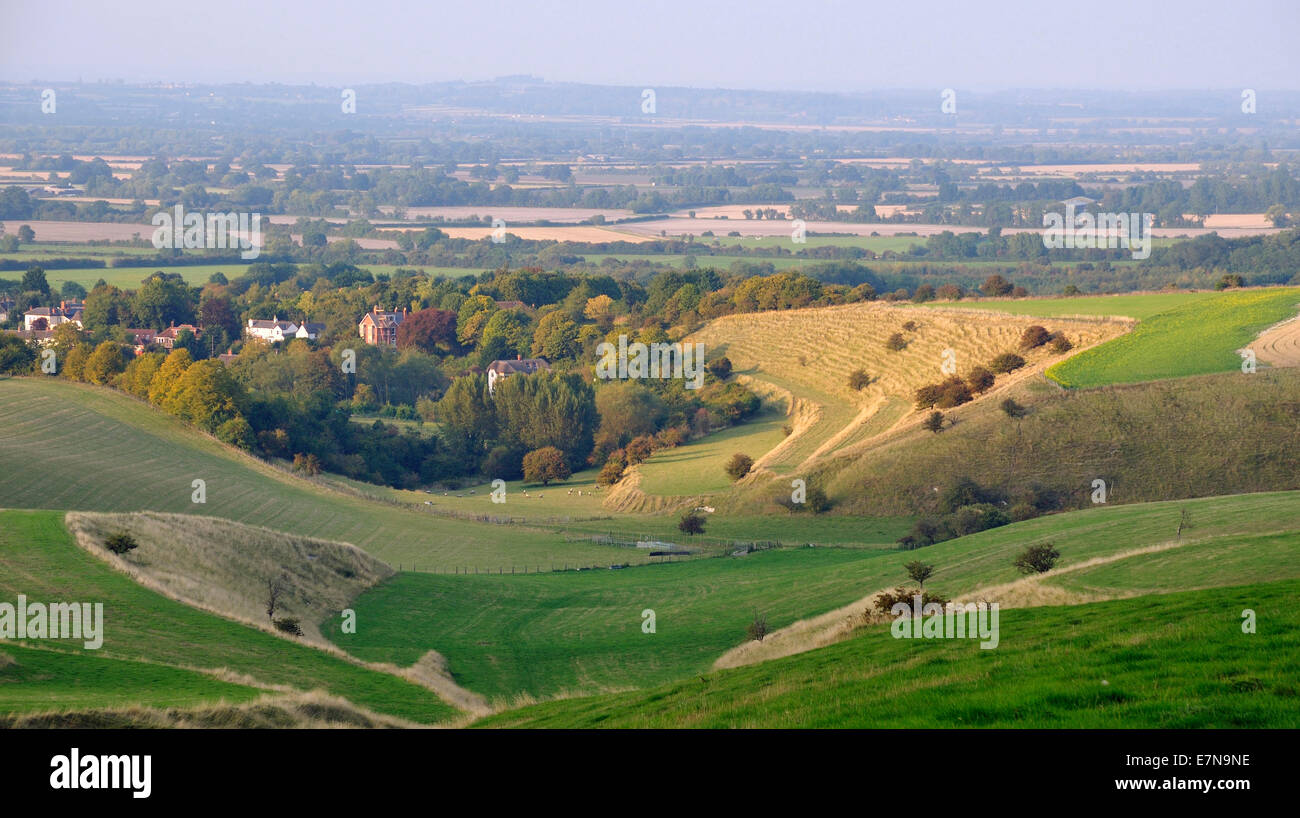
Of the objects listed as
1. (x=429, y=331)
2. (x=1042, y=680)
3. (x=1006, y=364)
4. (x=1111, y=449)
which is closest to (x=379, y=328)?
(x=429, y=331)

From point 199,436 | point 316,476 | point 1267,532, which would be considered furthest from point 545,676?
point 199,436

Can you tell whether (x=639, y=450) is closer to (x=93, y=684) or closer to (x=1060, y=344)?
(x=1060, y=344)

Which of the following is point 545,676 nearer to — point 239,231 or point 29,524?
point 29,524

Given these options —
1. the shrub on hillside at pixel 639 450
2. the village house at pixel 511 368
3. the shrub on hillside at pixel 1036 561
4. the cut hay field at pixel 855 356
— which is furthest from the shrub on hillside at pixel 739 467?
the shrub on hillside at pixel 1036 561

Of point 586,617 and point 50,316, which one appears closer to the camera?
point 586,617

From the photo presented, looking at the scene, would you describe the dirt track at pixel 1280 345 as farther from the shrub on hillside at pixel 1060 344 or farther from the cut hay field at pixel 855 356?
the shrub on hillside at pixel 1060 344
